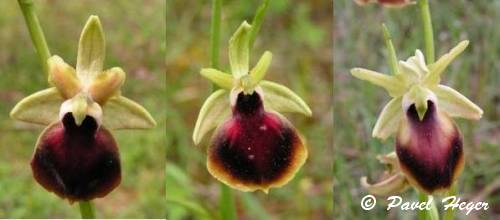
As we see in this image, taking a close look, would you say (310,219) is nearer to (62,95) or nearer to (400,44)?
(400,44)

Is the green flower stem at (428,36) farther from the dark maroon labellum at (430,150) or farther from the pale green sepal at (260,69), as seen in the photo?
the pale green sepal at (260,69)

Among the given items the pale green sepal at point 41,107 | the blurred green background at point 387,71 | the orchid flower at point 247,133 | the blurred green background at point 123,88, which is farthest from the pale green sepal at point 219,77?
the blurred green background at point 123,88

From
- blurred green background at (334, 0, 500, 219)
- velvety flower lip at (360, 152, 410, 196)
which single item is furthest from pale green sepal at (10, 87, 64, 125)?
blurred green background at (334, 0, 500, 219)

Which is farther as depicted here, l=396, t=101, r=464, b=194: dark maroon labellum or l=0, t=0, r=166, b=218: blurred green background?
l=0, t=0, r=166, b=218: blurred green background

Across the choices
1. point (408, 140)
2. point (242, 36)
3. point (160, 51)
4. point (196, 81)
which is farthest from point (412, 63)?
point (196, 81)

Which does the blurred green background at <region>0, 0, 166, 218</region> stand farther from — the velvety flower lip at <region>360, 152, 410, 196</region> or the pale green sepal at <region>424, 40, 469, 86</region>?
the pale green sepal at <region>424, 40, 469, 86</region>

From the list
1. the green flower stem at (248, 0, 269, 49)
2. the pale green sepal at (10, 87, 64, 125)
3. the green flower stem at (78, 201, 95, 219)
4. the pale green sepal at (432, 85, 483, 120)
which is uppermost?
the green flower stem at (248, 0, 269, 49)

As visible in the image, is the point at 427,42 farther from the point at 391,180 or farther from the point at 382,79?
the point at 391,180

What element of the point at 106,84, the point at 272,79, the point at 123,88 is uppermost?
the point at 106,84

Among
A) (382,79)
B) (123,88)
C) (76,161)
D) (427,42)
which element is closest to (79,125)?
(76,161)
